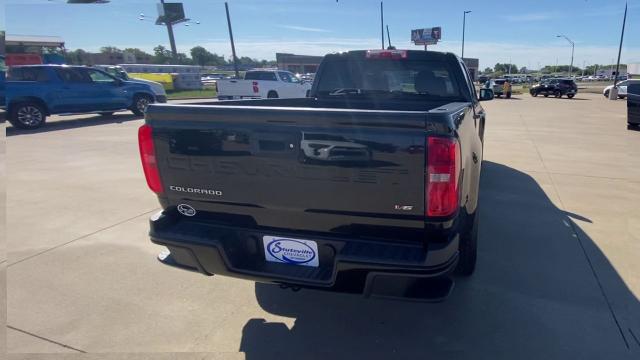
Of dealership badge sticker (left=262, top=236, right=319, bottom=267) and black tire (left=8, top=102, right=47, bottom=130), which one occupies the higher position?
black tire (left=8, top=102, right=47, bottom=130)

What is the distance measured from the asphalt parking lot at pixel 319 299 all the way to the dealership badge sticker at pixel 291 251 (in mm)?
636

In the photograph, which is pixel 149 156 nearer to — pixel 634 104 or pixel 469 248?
pixel 469 248

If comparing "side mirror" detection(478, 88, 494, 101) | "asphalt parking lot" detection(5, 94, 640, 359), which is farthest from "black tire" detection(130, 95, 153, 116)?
"side mirror" detection(478, 88, 494, 101)

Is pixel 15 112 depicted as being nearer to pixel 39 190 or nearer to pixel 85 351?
pixel 39 190

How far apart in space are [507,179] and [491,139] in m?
4.70

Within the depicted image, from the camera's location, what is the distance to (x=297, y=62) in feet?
275

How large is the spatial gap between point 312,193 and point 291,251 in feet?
1.37

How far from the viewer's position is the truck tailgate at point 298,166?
6.74 feet

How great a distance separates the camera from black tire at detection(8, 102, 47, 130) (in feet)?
39.6

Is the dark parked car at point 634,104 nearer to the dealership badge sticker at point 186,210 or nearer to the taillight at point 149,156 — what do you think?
the dealership badge sticker at point 186,210

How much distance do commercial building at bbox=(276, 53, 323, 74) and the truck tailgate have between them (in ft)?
265

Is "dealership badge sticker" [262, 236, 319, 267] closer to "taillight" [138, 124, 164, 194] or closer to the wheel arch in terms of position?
"taillight" [138, 124, 164, 194]

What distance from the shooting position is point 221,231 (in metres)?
2.48

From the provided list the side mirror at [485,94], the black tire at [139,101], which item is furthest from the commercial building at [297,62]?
the side mirror at [485,94]
